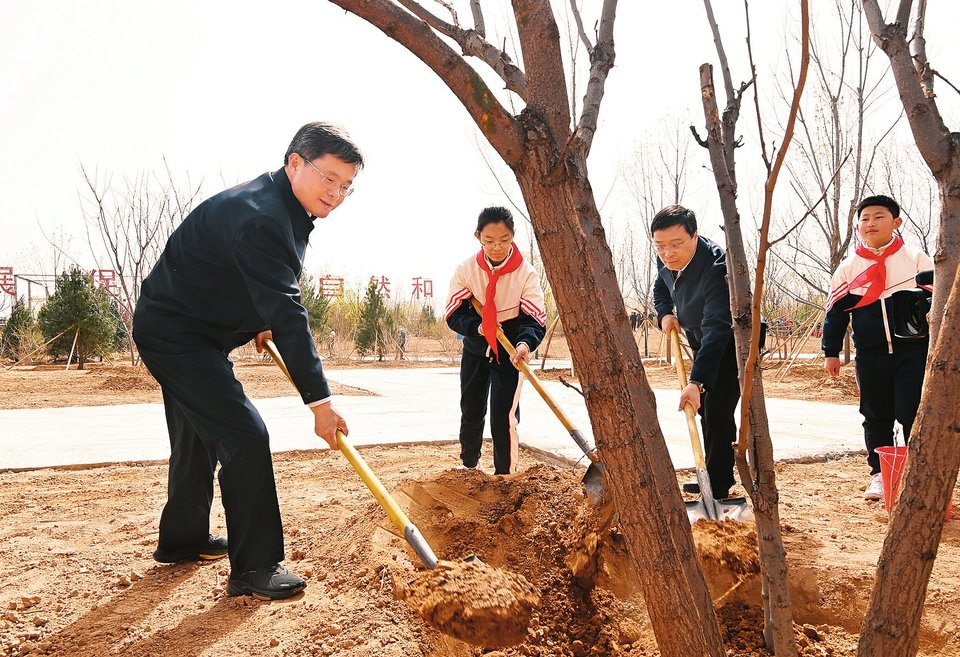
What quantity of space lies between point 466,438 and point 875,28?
Result: 2.84 metres

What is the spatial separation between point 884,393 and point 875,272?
0.68 m

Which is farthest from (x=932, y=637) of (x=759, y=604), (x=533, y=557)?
(x=533, y=557)

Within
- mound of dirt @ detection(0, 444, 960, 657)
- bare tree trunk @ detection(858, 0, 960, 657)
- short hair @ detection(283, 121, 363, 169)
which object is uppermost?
short hair @ detection(283, 121, 363, 169)

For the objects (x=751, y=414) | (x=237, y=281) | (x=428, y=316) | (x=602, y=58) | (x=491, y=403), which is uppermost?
(x=428, y=316)

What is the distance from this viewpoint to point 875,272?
3.72 meters

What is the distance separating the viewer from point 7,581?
8.00 feet

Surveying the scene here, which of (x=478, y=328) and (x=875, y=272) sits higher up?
(x=875, y=272)

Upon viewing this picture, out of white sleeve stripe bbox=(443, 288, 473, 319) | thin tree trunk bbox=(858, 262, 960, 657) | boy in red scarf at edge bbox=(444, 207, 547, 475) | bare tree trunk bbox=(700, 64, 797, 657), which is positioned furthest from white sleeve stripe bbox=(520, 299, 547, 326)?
thin tree trunk bbox=(858, 262, 960, 657)

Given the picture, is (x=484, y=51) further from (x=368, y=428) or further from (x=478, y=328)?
(x=368, y=428)

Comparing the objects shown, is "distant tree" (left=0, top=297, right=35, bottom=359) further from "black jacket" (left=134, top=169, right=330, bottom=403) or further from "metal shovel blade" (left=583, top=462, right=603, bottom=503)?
"metal shovel blade" (left=583, top=462, right=603, bottom=503)

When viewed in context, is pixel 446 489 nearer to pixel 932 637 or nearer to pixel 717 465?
pixel 717 465

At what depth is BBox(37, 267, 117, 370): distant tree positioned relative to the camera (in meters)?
13.1

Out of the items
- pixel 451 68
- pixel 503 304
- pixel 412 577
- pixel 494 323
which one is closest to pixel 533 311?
pixel 503 304

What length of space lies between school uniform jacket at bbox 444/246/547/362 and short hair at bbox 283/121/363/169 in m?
1.47
